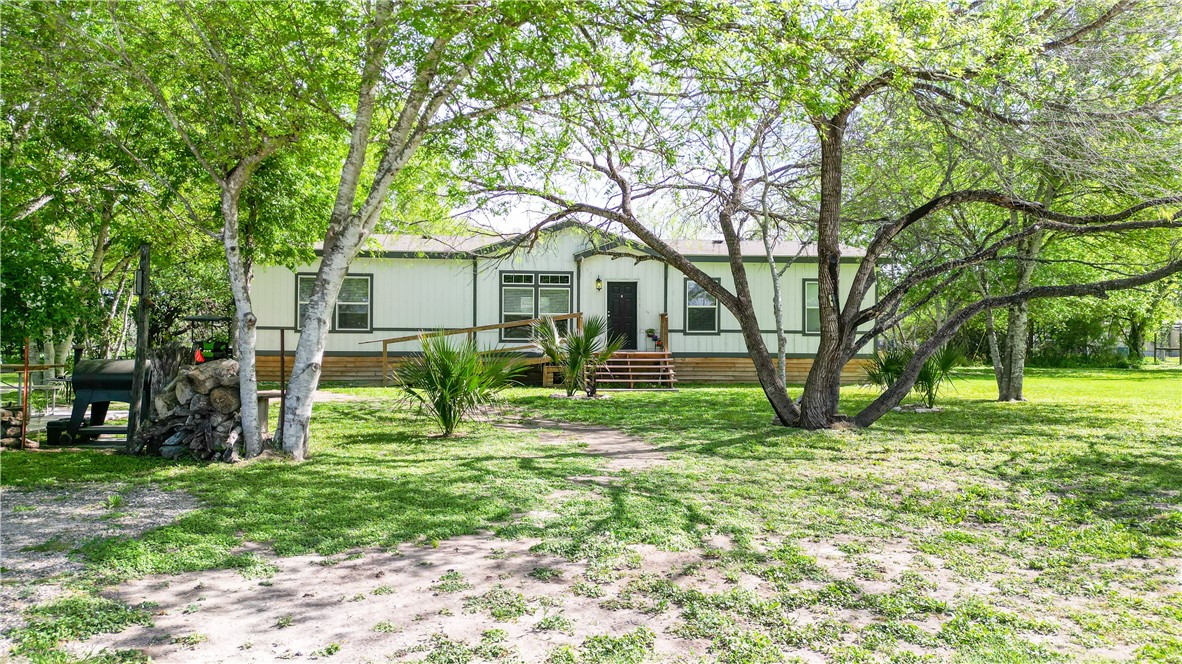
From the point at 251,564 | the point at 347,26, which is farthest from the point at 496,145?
the point at 251,564

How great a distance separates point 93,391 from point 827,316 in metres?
8.52

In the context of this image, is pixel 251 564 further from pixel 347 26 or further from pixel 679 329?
pixel 679 329

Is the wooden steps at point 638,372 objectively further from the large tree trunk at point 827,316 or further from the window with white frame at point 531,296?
the large tree trunk at point 827,316

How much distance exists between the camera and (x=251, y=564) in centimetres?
394

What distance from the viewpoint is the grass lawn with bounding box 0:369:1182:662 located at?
122 inches

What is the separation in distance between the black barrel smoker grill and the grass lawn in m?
0.79

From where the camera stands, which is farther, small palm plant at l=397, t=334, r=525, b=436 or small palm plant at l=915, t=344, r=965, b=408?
small palm plant at l=915, t=344, r=965, b=408

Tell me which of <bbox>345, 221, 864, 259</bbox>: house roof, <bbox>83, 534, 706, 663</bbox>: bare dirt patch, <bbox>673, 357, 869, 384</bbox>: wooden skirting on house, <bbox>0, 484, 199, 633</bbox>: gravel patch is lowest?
<bbox>83, 534, 706, 663</bbox>: bare dirt patch

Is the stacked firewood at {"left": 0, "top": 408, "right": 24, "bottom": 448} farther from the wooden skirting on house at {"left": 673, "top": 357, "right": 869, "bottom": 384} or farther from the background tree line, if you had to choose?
the wooden skirting on house at {"left": 673, "top": 357, "right": 869, "bottom": 384}

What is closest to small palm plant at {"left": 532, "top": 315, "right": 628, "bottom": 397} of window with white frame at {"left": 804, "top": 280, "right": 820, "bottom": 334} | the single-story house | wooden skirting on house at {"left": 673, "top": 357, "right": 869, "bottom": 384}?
the single-story house

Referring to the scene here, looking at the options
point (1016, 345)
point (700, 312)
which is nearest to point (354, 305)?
point (700, 312)

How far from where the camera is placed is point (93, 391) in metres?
7.88

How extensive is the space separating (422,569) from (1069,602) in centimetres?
320

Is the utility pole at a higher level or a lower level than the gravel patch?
higher
